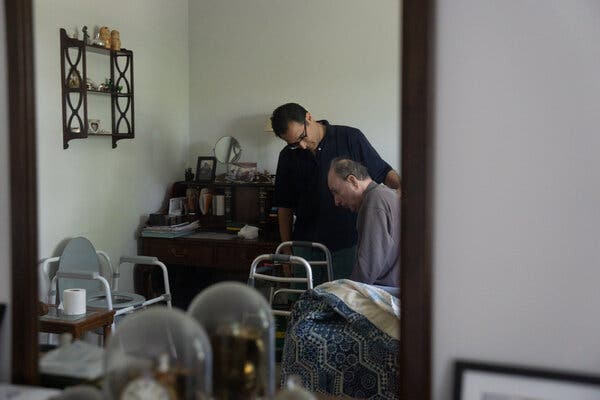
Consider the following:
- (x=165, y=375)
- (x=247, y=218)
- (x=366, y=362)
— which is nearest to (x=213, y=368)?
(x=165, y=375)

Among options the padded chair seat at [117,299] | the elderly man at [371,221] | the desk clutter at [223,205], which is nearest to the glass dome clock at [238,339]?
the elderly man at [371,221]

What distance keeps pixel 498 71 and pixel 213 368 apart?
653 mm

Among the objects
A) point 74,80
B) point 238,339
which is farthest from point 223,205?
point 238,339

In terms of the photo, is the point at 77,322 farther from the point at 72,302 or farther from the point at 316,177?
the point at 316,177

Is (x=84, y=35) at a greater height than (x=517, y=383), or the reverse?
(x=84, y=35)

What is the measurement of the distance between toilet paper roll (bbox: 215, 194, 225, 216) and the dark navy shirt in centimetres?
55

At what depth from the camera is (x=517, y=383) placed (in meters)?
0.98

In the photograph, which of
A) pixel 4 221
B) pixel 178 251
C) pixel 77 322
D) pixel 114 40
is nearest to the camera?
pixel 4 221

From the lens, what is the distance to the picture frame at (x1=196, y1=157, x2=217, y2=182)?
11.7 feet

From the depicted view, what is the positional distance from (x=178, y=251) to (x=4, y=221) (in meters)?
1.92

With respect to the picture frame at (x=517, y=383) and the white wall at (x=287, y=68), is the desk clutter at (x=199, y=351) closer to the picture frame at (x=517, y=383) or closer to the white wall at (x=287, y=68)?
the picture frame at (x=517, y=383)

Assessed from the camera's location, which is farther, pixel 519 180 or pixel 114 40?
pixel 114 40

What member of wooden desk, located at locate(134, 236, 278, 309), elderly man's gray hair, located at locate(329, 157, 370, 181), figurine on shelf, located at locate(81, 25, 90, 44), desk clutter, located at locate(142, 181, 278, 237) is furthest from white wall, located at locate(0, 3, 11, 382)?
desk clutter, located at locate(142, 181, 278, 237)

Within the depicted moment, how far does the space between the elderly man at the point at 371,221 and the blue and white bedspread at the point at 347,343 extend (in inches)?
8.7
